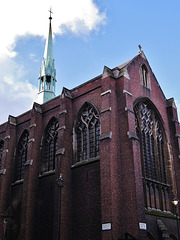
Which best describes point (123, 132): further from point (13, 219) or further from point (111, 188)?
point (13, 219)

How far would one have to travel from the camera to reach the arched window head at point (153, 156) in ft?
71.6

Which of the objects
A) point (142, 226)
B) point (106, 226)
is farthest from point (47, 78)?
point (142, 226)

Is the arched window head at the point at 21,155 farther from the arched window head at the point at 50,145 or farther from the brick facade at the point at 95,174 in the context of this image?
the arched window head at the point at 50,145

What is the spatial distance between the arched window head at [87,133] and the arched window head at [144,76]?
207 inches

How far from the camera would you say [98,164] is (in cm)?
2078

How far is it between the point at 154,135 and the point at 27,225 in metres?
12.2

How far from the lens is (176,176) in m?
24.5

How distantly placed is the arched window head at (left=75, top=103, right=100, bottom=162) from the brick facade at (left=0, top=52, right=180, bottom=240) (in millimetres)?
434

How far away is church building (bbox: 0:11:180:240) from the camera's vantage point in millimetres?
18859

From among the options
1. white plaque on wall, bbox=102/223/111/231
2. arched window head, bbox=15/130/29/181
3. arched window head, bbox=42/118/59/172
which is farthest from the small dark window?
white plaque on wall, bbox=102/223/111/231

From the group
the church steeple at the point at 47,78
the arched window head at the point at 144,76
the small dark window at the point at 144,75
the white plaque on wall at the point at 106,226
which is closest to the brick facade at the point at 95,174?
the white plaque on wall at the point at 106,226

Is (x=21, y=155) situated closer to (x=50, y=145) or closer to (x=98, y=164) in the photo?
(x=50, y=145)

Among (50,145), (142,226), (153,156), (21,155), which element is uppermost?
(50,145)

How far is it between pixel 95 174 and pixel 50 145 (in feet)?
22.2
